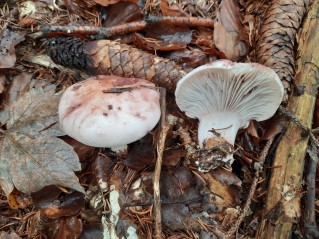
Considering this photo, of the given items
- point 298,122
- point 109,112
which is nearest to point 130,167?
point 109,112

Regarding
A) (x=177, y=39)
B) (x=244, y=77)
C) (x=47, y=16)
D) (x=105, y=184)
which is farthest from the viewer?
(x=47, y=16)

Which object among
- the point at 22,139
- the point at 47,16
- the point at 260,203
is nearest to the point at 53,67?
the point at 47,16

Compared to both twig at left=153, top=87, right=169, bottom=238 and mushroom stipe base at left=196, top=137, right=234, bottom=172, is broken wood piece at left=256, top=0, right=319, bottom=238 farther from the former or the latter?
twig at left=153, top=87, right=169, bottom=238

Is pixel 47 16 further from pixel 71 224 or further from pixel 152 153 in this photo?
pixel 71 224

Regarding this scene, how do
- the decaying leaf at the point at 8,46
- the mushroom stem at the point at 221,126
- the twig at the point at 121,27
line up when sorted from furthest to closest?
the twig at the point at 121,27, the decaying leaf at the point at 8,46, the mushroom stem at the point at 221,126

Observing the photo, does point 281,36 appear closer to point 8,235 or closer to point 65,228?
point 65,228

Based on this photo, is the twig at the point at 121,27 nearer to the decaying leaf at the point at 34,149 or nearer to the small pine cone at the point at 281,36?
the small pine cone at the point at 281,36

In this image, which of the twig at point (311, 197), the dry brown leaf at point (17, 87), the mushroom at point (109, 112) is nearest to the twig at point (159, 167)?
the mushroom at point (109, 112)

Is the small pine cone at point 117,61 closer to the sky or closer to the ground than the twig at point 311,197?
closer to the sky
